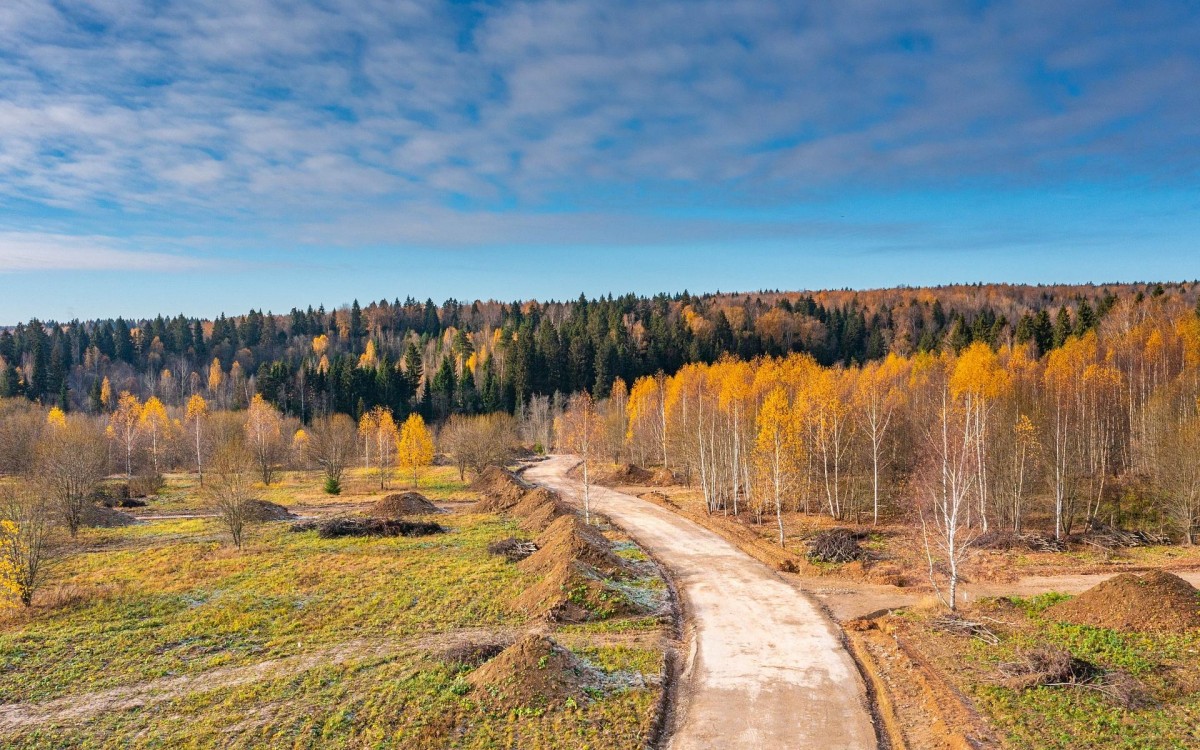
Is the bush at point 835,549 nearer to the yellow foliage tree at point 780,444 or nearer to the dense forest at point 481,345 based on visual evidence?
the yellow foliage tree at point 780,444

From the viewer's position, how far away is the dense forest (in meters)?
112

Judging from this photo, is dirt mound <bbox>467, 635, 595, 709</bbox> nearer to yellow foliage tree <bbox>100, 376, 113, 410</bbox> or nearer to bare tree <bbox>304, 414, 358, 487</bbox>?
bare tree <bbox>304, 414, 358, 487</bbox>

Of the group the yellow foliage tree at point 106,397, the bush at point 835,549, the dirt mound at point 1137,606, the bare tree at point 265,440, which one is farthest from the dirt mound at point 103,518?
the yellow foliage tree at point 106,397

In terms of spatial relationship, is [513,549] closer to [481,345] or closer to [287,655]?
[287,655]

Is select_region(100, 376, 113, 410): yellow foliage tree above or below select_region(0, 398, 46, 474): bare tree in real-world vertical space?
above

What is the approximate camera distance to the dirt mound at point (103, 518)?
41.3 meters

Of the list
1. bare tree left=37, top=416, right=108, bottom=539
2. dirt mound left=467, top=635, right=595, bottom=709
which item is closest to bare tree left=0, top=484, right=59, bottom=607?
bare tree left=37, top=416, right=108, bottom=539

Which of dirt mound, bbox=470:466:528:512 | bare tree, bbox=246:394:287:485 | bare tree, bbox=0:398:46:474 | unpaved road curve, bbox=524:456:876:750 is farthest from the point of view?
bare tree, bbox=246:394:287:485

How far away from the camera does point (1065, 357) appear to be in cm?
6097

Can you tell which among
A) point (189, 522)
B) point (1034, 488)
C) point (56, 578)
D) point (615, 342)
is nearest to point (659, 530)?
point (1034, 488)

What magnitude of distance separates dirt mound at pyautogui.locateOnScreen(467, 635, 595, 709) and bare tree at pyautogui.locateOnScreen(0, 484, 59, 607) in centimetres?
2004

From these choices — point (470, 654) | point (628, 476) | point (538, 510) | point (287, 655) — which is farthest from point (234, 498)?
point (628, 476)

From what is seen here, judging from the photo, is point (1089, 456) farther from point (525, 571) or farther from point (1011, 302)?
point (1011, 302)

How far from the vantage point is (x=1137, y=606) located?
20188 mm
